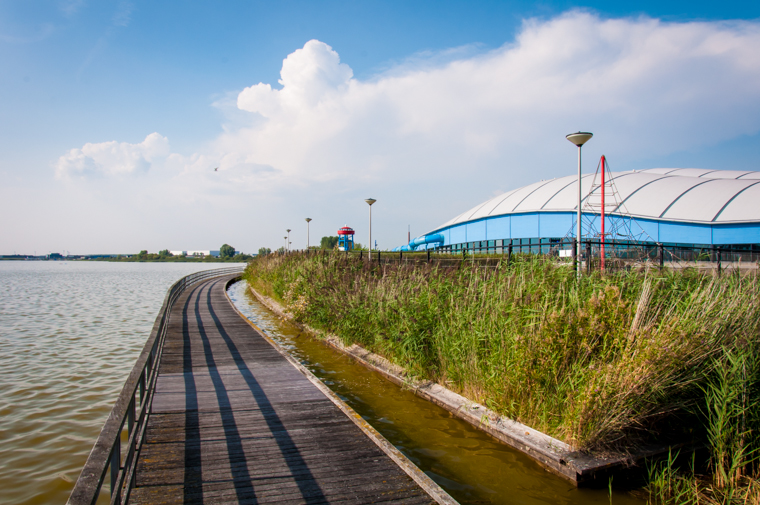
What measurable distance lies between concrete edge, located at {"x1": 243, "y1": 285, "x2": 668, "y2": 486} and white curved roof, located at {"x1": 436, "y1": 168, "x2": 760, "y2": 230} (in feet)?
95.2

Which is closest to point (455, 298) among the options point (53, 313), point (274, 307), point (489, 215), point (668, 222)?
point (274, 307)

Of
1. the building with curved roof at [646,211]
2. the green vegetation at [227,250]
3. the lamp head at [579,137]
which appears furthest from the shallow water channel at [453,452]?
the green vegetation at [227,250]

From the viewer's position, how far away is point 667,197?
119 feet

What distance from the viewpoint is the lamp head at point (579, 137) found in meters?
11.7

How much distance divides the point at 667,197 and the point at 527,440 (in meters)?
39.7

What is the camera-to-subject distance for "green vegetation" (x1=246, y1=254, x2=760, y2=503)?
4.36 m

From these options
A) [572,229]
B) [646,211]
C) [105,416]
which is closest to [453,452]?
[105,416]

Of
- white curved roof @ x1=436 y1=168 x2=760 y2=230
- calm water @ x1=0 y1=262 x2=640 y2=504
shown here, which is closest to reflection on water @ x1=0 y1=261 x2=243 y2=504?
calm water @ x1=0 y1=262 x2=640 y2=504

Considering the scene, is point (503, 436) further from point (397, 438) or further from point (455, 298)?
point (455, 298)

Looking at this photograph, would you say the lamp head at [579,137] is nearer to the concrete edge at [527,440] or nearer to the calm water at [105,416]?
the concrete edge at [527,440]

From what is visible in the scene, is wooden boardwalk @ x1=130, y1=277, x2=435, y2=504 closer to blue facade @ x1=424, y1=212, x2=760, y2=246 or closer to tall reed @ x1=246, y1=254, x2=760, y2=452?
tall reed @ x1=246, y1=254, x2=760, y2=452

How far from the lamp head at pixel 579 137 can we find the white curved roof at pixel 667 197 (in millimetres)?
21514

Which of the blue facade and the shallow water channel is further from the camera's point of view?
the blue facade

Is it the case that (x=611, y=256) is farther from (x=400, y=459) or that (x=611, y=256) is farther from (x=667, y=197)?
(x=667, y=197)
